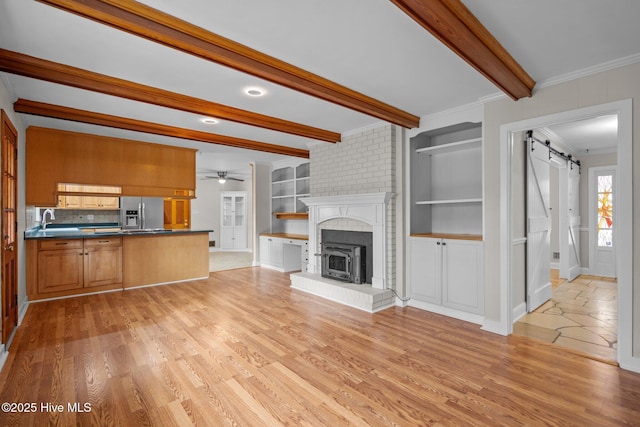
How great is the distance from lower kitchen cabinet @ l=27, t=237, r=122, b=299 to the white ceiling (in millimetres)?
2224

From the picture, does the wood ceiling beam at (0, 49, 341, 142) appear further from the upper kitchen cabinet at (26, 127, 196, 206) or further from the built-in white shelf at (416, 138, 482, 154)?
the upper kitchen cabinet at (26, 127, 196, 206)

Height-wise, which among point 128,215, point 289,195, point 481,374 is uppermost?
point 289,195

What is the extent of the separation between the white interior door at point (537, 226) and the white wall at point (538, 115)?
0.73 metres

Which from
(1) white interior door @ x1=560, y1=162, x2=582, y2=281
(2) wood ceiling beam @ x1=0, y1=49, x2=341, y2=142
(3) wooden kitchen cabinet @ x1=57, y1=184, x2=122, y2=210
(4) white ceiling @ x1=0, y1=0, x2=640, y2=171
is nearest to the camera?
(4) white ceiling @ x1=0, y1=0, x2=640, y2=171

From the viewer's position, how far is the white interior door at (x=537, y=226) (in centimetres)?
391

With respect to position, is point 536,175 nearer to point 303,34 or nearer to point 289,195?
point 303,34

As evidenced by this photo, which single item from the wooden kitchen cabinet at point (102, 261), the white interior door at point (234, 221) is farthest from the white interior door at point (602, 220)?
the white interior door at point (234, 221)

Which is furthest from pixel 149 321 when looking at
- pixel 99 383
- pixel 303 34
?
pixel 303 34

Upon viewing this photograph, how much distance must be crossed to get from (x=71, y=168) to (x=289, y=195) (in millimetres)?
4129

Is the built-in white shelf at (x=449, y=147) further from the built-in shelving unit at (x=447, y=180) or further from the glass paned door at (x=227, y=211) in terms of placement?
the glass paned door at (x=227, y=211)

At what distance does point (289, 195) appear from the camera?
7.55 meters

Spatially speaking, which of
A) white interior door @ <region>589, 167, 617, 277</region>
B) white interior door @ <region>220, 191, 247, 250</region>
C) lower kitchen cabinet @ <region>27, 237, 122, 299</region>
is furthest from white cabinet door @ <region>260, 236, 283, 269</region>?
white interior door @ <region>589, 167, 617, 277</region>

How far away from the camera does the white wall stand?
8.54 ft

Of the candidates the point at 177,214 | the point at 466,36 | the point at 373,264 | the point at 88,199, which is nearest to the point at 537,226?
the point at 373,264
